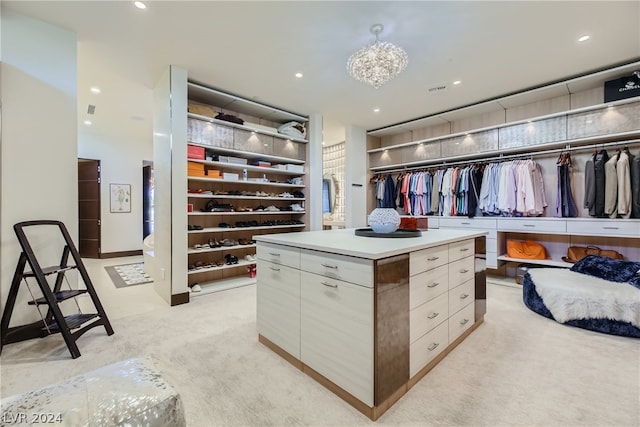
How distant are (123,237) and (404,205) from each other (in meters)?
6.43

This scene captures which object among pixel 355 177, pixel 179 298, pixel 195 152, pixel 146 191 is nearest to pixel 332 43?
pixel 195 152

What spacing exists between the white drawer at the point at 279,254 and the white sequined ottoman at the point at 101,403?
1.12 m

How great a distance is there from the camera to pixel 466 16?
240 cm

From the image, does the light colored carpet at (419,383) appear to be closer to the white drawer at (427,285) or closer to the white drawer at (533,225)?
the white drawer at (427,285)

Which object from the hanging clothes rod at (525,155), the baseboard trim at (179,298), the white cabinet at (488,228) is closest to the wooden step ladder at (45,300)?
the baseboard trim at (179,298)

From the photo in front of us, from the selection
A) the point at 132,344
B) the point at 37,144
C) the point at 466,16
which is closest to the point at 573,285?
the point at 466,16

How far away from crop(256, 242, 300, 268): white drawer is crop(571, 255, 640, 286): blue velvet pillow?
3.29 meters

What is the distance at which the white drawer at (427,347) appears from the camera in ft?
5.67

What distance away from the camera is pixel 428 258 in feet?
6.08

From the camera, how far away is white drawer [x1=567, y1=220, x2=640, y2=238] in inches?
125

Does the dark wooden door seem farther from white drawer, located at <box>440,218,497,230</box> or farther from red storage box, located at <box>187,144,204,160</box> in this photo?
white drawer, located at <box>440,218,497,230</box>

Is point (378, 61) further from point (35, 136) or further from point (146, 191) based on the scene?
point (146, 191)

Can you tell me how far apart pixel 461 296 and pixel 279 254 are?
1.52 metres

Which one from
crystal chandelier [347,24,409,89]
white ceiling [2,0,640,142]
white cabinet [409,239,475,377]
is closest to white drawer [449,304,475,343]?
white cabinet [409,239,475,377]
